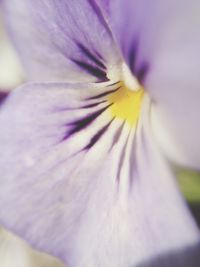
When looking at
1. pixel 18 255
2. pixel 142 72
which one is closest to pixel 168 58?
pixel 142 72

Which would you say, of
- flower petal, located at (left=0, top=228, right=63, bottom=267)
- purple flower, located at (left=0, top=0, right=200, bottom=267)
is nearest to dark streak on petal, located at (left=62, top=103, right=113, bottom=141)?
purple flower, located at (left=0, top=0, right=200, bottom=267)

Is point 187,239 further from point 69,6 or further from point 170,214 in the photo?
point 69,6

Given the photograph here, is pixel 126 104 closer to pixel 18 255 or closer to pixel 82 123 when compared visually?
pixel 82 123

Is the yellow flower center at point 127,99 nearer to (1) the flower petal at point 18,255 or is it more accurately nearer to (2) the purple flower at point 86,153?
(2) the purple flower at point 86,153

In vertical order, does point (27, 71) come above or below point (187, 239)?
above

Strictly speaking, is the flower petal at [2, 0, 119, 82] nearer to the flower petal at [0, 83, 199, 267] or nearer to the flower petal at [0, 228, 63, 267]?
→ the flower petal at [0, 83, 199, 267]

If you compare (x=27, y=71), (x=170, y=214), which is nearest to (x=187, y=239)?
(x=170, y=214)
